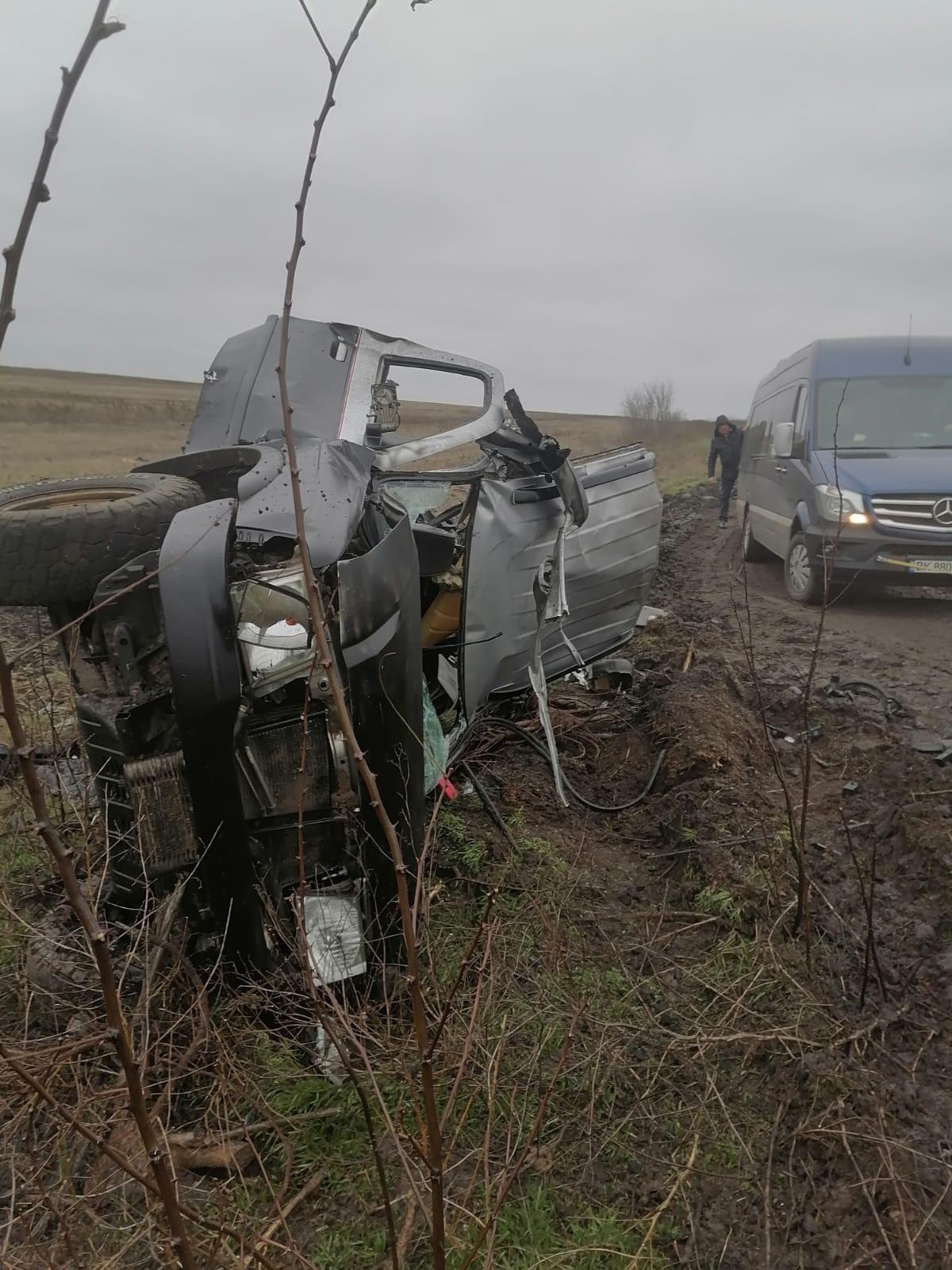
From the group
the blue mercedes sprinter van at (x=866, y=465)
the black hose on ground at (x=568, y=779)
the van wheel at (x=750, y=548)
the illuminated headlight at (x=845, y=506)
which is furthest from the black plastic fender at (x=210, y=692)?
the van wheel at (x=750, y=548)

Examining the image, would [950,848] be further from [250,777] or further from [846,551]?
[846,551]

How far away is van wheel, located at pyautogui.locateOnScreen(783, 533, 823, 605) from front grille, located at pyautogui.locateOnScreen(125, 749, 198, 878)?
20.3 feet

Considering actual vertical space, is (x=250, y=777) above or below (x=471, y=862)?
above

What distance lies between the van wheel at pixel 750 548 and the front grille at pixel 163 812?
8.44 m

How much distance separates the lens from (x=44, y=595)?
2.02 m

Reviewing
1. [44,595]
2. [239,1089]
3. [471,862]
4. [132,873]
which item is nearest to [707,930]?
[471,862]

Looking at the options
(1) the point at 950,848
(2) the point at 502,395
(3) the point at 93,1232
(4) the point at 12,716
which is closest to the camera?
(4) the point at 12,716

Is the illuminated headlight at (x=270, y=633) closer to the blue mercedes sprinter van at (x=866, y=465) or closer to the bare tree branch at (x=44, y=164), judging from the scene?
the bare tree branch at (x=44, y=164)

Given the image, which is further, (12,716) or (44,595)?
(44,595)

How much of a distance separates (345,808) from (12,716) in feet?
4.62

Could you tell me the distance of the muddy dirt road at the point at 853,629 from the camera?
489 centimetres

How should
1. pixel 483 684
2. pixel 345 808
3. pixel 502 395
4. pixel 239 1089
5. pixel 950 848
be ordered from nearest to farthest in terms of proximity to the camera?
pixel 239 1089 < pixel 345 808 < pixel 950 848 < pixel 483 684 < pixel 502 395

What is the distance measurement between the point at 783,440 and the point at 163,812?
6475 mm

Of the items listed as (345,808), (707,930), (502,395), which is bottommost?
(707,930)
